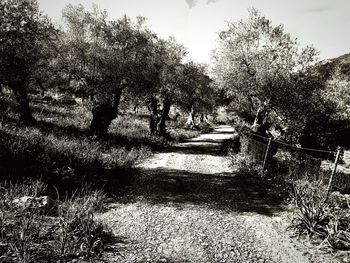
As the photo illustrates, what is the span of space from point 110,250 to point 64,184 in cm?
455

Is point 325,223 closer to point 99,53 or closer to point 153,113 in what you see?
point 99,53

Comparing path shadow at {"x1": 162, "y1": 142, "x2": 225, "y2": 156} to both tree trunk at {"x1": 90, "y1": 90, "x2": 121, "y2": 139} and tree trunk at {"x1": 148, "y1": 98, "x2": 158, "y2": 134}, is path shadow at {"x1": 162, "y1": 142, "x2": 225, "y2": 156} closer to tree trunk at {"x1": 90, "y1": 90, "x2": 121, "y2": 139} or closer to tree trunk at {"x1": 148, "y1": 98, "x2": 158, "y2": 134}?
tree trunk at {"x1": 90, "y1": 90, "x2": 121, "y2": 139}

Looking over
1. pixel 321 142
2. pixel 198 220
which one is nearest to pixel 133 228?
pixel 198 220

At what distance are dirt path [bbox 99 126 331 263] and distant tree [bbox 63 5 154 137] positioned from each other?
25.3 ft

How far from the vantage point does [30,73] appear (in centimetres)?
1778

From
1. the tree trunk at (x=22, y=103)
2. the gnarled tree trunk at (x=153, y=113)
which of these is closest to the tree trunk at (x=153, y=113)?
the gnarled tree trunk at (x=153, y=113)

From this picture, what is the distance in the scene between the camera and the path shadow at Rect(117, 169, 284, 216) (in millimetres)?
9781

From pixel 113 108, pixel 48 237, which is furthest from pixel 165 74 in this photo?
pixel 48 237

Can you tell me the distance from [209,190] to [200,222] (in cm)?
340

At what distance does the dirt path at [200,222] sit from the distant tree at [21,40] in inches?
393

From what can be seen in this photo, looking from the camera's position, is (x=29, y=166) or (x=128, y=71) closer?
(x=29, y=166)

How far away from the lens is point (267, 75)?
19.2 meters

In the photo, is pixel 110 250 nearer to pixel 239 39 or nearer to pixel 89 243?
pixel 89 243

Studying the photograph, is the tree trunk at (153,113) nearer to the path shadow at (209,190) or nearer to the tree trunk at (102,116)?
the tree trunk at (102,116)
